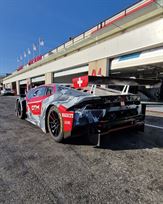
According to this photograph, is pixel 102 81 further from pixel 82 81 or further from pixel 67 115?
pixel 67 115

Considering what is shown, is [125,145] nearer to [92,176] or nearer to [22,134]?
[92,176]

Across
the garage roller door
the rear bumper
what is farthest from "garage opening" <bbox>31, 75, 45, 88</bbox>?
the rear bumper

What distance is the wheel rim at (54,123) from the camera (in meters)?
3.45

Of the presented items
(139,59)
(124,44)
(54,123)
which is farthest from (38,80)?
(54,123)

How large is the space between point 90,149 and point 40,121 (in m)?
1.74

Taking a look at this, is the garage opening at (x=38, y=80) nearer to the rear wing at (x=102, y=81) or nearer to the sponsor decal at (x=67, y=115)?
the rear wing at (x=102, y=81)

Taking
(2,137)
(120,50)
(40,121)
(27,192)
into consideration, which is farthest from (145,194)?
Answer: (120,50)

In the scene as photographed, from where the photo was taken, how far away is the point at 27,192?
178cm

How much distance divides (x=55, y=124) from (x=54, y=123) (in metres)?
0.05

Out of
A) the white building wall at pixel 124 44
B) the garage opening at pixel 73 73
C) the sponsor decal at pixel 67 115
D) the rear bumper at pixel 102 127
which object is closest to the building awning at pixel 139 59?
the white building wall at pixel 124 44

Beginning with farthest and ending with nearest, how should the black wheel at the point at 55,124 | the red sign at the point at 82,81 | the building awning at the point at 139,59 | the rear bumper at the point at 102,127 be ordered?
the building awning at the point at 139,59, the black wheel at the point at 55,124, the red sign at the point at 82,81, the rear bumper at the point at 102,127

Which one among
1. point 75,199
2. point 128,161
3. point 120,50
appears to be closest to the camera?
point 75,199

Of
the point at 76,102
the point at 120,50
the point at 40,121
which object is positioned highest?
the point at 120,50

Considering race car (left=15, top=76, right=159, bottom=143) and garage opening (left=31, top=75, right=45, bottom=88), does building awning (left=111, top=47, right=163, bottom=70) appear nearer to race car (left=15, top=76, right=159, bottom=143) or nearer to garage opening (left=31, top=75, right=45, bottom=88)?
race car (left=15, top=76, right=159, bottom=143)
